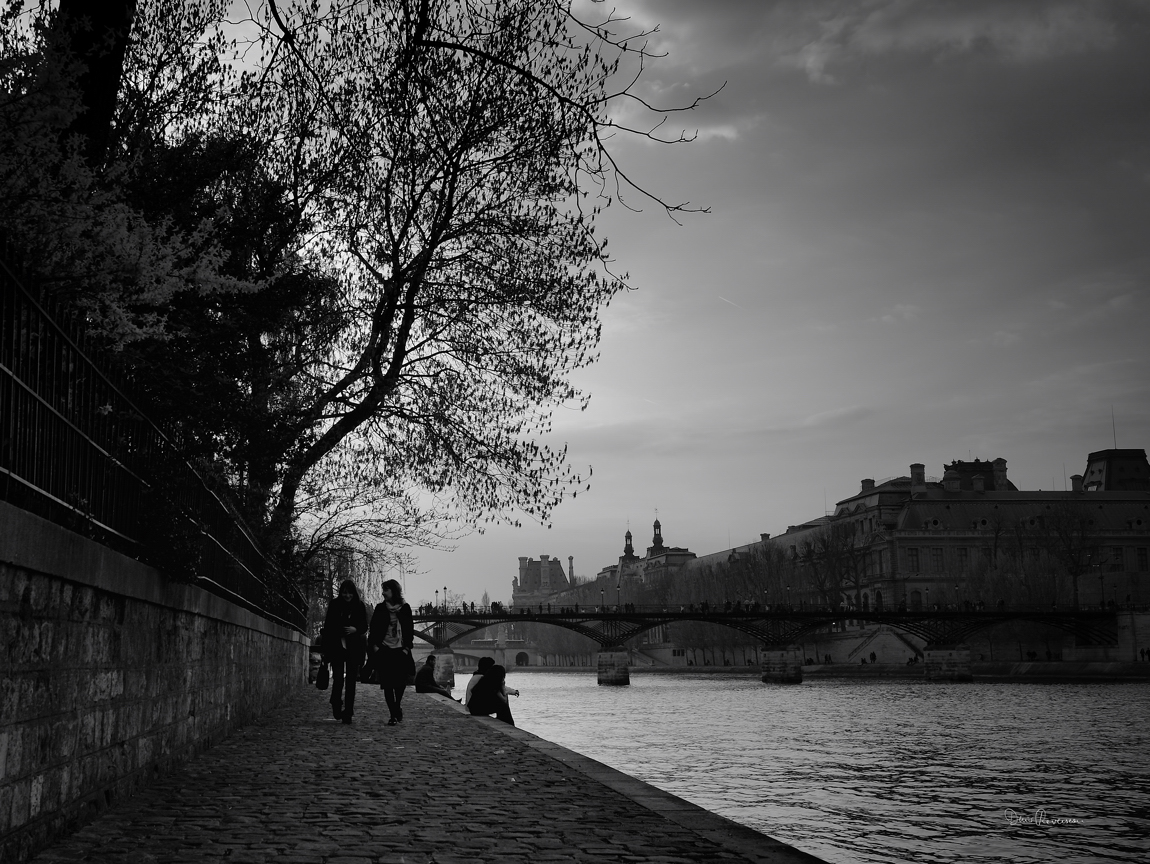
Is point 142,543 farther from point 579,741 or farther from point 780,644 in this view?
point 780,644

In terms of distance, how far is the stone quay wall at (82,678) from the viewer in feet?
17.3

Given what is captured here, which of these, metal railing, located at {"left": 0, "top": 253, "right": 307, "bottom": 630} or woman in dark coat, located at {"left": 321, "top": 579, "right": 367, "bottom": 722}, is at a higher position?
metal railing, located at {"left": 0, "top": 253, "right": 307, "bottom": 630}

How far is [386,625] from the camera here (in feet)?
49.6

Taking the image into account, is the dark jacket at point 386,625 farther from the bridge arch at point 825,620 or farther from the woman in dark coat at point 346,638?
the bridge arch at point 825,620

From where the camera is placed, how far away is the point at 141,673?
26.2 ft

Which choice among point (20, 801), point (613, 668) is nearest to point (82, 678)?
point (20, 801)

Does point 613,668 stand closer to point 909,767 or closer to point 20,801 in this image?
point 909,767

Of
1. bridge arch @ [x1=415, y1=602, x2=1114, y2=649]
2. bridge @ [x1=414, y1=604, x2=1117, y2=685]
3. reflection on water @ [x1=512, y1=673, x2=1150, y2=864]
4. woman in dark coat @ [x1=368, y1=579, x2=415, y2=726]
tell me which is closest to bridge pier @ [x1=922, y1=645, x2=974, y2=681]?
bridge @ [x1=414, y1=604, x2=1117, y2=685]

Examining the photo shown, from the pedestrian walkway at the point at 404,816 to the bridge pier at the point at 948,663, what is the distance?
229 ft

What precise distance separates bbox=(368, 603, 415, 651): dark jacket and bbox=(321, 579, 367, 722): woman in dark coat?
124 mm

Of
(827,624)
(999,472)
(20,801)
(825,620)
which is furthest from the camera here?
(999,472)

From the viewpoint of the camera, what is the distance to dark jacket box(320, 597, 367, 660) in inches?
584

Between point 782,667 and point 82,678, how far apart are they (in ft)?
266

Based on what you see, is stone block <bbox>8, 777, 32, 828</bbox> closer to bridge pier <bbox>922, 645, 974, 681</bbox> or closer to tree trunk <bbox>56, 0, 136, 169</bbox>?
tree trunk <bbox>56, 0, 136, 169</bbox>
